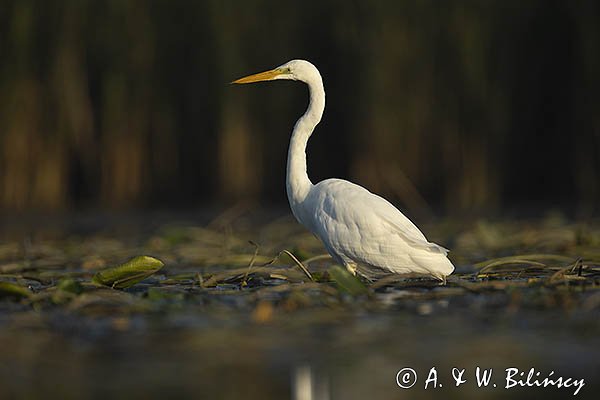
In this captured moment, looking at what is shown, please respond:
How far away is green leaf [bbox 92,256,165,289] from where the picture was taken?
523 cm

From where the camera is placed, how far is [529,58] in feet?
37.5

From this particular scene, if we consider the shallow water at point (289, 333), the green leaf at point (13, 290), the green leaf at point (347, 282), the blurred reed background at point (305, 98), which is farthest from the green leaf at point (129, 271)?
the blurred reed background at point (305, 98)

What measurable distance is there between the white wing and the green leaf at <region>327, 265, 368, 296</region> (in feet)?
1.86

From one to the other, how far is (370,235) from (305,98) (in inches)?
256

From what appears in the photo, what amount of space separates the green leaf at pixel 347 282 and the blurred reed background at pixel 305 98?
5.79 m

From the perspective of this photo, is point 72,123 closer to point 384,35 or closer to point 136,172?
point 136,172

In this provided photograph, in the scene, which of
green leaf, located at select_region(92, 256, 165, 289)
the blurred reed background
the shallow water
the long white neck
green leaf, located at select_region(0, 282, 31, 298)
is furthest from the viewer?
the blurred reed background

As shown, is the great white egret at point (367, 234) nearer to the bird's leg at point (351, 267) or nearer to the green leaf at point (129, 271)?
the bird's leg at point (351, 267)

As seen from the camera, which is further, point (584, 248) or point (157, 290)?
point (584, 248)

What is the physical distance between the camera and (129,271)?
5.27m

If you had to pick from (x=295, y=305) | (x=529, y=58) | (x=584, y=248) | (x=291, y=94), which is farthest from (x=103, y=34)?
(x=295, y=305)

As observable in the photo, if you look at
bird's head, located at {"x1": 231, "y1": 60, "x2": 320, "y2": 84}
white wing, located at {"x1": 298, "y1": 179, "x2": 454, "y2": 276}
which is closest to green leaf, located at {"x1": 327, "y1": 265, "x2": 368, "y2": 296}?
white wing, located at {"x1": 298, "y1": 179, "x2": 454, "y2": 276}

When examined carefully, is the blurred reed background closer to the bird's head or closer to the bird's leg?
the bird's head

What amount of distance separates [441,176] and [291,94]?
77.0 inches
